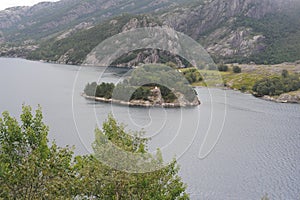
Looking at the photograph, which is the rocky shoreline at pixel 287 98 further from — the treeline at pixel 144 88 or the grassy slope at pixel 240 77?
the treeline at pixel 144 88

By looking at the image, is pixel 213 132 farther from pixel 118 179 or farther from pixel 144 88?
pixel 118 179

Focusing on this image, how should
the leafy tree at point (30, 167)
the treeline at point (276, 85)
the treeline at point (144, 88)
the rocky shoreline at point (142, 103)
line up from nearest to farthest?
the leafy tree at point (30, 167)
the rocky shoreline at point (142, 103)
the treeline at point (144, 88)
the treeline at point (276, 85)

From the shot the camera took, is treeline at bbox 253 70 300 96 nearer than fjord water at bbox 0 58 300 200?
No

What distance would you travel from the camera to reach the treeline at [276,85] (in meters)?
159

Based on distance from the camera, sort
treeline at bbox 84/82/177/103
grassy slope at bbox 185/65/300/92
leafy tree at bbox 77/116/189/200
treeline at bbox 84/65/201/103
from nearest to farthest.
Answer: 1. leafy tree at bbox 77/116/189/200
2. treeline at bbox 84/82/177/103
3. treeline at bbox 84/65/201/103
4. grassy slope at bbox 185/65/300/92

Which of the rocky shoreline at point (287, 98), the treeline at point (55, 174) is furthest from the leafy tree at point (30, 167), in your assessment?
the rocky shoreline at point (287, 98)

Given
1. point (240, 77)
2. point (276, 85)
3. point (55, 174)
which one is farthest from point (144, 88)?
point (55, 174)

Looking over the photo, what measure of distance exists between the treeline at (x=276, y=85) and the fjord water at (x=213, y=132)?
60.9ft

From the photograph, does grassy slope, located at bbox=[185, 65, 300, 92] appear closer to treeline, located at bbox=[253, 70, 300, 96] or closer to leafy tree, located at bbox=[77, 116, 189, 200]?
treeline, located at bbox=[253, 70, 300, 96]

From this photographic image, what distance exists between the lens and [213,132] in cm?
8775

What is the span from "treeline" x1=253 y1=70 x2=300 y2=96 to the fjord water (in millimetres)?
18573

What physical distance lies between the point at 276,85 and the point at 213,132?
86770 millimetres

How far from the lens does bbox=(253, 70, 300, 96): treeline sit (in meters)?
159

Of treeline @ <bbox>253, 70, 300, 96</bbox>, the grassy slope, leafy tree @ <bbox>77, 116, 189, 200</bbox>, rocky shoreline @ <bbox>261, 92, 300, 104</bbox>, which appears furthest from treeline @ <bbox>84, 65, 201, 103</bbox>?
leafy tree @ <bbox>77, 116, 189, 200</bbox>
